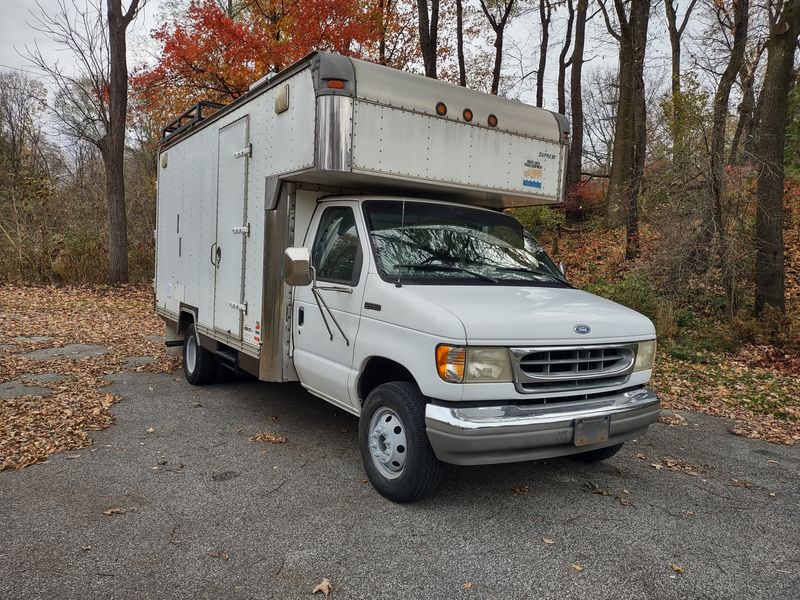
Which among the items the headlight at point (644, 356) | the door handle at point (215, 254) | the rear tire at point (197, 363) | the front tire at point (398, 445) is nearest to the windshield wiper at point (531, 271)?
the headlight at point (644, 356)

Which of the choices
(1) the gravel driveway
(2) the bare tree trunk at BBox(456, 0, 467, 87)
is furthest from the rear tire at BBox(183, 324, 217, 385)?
(2) the bare tree trunk at BBox(456, 0, 467, 87)

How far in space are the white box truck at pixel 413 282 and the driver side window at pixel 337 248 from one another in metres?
0.02

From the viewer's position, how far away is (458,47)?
22.2 metres

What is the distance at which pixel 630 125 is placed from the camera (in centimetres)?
1817

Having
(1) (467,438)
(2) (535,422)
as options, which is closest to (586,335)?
(2) (535,422)

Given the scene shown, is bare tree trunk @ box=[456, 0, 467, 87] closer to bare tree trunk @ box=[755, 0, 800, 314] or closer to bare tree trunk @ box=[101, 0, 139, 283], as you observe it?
bare tree trunk @ box=[101, 0, 139, 283]

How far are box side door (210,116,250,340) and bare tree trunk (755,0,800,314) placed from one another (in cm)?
841

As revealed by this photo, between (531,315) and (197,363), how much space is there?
4.68 m

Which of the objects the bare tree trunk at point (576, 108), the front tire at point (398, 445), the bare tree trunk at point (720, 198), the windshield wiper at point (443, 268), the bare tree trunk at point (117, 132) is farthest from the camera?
the bare tree trunk at point (576, 108)

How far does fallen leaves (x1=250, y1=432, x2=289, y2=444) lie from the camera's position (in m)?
5.18

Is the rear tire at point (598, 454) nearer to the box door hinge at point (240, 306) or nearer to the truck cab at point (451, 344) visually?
the truck cab at point (451, 344)

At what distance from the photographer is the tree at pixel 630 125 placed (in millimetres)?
13695

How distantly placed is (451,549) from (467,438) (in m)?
0.64

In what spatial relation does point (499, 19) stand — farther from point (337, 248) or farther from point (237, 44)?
point (337, 248)
